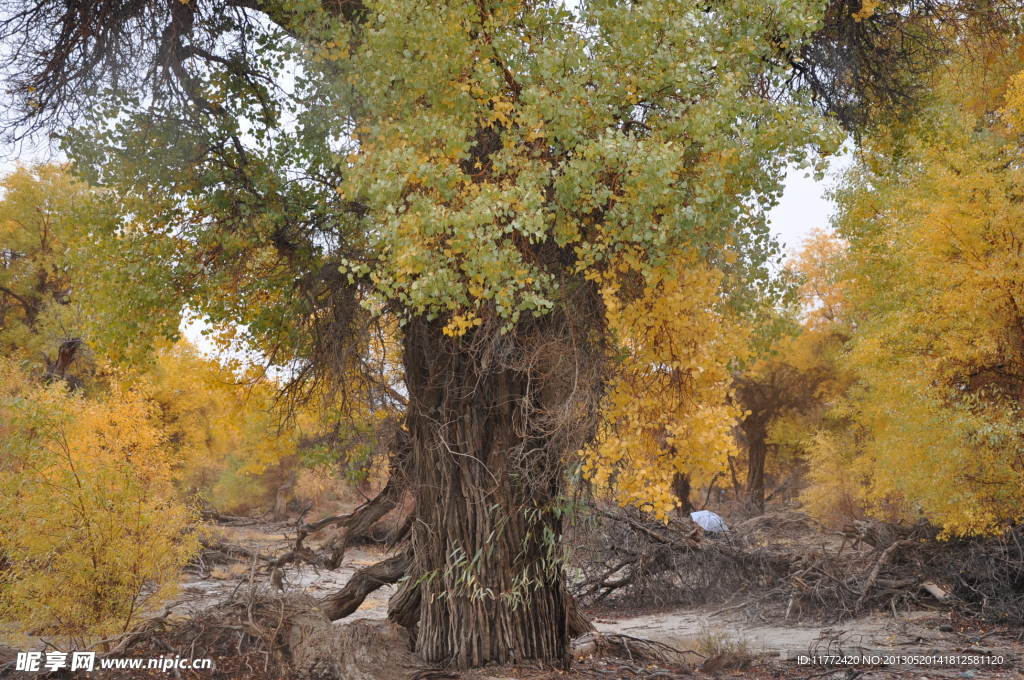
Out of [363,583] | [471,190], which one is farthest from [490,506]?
[471,190]

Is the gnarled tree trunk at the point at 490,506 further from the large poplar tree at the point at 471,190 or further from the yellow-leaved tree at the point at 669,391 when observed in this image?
the yellow-leaved tree at the point at 669,391

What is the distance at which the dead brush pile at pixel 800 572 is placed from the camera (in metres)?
10.3

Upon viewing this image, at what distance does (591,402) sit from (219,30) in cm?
548

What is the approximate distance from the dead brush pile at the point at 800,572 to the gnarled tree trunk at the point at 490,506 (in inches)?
118

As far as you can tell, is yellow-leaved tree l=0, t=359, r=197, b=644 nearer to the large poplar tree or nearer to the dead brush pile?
the large poplar tree

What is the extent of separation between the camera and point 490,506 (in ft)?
23.5

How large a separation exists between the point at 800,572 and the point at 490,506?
6.65m

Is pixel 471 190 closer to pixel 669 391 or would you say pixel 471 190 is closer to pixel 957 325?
pixel 669 391

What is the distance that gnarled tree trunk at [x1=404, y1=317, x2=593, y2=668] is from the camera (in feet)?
23.0

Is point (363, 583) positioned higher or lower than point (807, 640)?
higher

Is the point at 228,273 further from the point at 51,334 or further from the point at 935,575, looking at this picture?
the point at 51,334

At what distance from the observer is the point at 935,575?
10.9 meters

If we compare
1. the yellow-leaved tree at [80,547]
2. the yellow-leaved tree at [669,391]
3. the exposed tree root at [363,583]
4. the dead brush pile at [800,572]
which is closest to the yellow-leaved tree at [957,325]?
the dead brush pile at [800,572]

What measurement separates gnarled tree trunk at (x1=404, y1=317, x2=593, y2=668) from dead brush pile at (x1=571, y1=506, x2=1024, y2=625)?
2995mm
